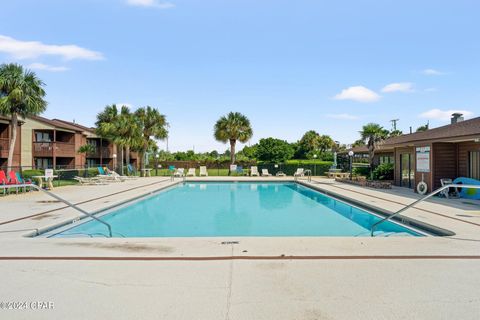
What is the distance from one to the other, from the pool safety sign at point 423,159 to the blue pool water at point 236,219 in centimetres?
439

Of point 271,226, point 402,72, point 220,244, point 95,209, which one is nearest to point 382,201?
point 271,226

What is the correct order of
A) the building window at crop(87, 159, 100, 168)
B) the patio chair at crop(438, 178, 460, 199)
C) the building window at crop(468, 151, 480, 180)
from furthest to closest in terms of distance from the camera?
the building window at crop(87, 159, 100, 168)
the building window at crop(468, 151, 480, 180)
the patio chair at crop(438, 178, 460, 199)

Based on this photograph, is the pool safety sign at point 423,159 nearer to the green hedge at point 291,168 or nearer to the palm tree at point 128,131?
the green hedge at point 291,168

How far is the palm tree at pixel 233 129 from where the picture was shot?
3005cm

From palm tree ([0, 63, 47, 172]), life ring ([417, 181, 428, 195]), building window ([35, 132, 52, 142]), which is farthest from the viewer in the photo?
building window ([35, 132, 52, 142])

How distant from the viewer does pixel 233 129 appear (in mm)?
29812

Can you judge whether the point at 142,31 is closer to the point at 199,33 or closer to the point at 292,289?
the point at 199,33

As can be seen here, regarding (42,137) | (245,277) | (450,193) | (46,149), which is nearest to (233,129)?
(46,149)

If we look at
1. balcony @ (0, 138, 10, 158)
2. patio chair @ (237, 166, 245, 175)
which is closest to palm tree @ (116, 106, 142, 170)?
balcony @ (0, 138, 10, 158)

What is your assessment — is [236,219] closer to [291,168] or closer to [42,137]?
[291,168]

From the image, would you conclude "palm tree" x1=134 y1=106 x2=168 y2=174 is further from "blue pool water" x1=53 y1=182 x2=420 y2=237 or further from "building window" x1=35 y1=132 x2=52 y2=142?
"blue pool water" x1=53 y1=182 x2=420 y2=237

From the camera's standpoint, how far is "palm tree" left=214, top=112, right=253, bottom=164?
30.0 meters

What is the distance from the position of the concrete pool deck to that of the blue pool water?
93.5 inches

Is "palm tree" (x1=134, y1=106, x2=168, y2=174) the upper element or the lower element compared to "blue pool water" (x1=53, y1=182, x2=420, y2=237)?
upper
